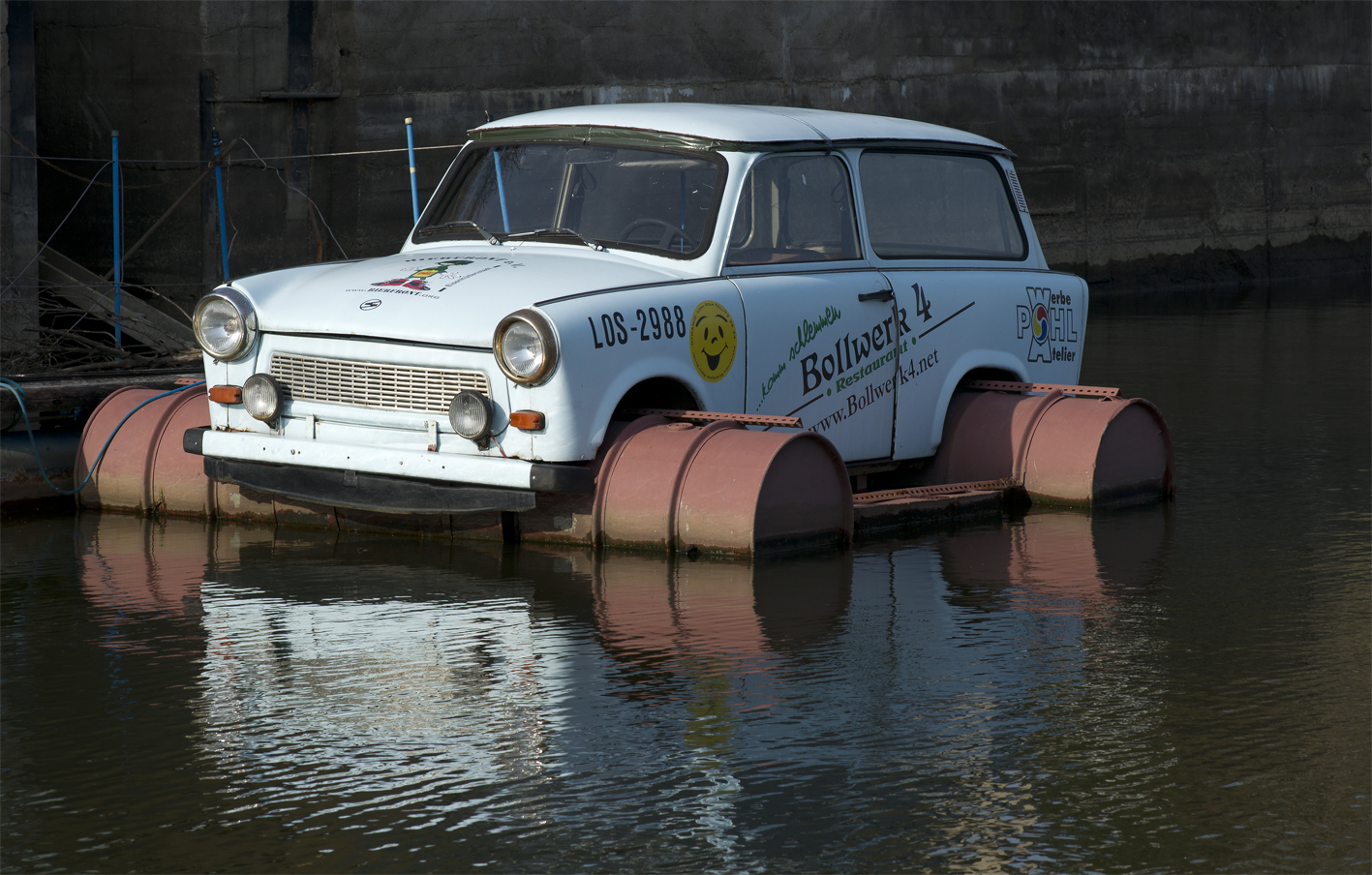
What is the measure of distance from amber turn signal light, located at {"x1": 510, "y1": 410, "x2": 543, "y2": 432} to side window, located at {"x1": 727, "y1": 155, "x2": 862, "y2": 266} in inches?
48.6

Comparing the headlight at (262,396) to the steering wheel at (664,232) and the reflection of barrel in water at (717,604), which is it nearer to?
the reflection of barrel in water at (717,604)

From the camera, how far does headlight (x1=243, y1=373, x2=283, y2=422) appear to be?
7305 millimetres

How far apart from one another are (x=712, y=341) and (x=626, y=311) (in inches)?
18.6

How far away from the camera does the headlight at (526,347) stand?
6711 millimetres

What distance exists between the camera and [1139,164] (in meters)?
23.1

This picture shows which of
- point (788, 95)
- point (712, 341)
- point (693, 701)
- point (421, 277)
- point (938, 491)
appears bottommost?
point (693, 701)

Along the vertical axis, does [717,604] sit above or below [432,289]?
below

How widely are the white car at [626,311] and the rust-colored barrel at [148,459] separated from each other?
49 centimetres

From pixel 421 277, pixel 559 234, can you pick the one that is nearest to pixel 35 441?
pixel 421 277

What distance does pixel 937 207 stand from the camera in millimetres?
8727

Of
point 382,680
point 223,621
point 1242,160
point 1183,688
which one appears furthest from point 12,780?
point 1242,160

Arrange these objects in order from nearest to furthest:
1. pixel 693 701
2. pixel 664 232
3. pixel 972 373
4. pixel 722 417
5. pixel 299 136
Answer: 1. pixel 693 701
2. pixel 722 417
3. pixel 664 232
4. pixel 972 373
5. pixel 299 136

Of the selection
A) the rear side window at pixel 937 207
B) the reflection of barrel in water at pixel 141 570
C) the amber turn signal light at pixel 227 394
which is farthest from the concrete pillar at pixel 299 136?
the amber turn signal light at pixel 227 394

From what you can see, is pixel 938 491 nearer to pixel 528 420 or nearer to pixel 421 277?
pixel 528 420
